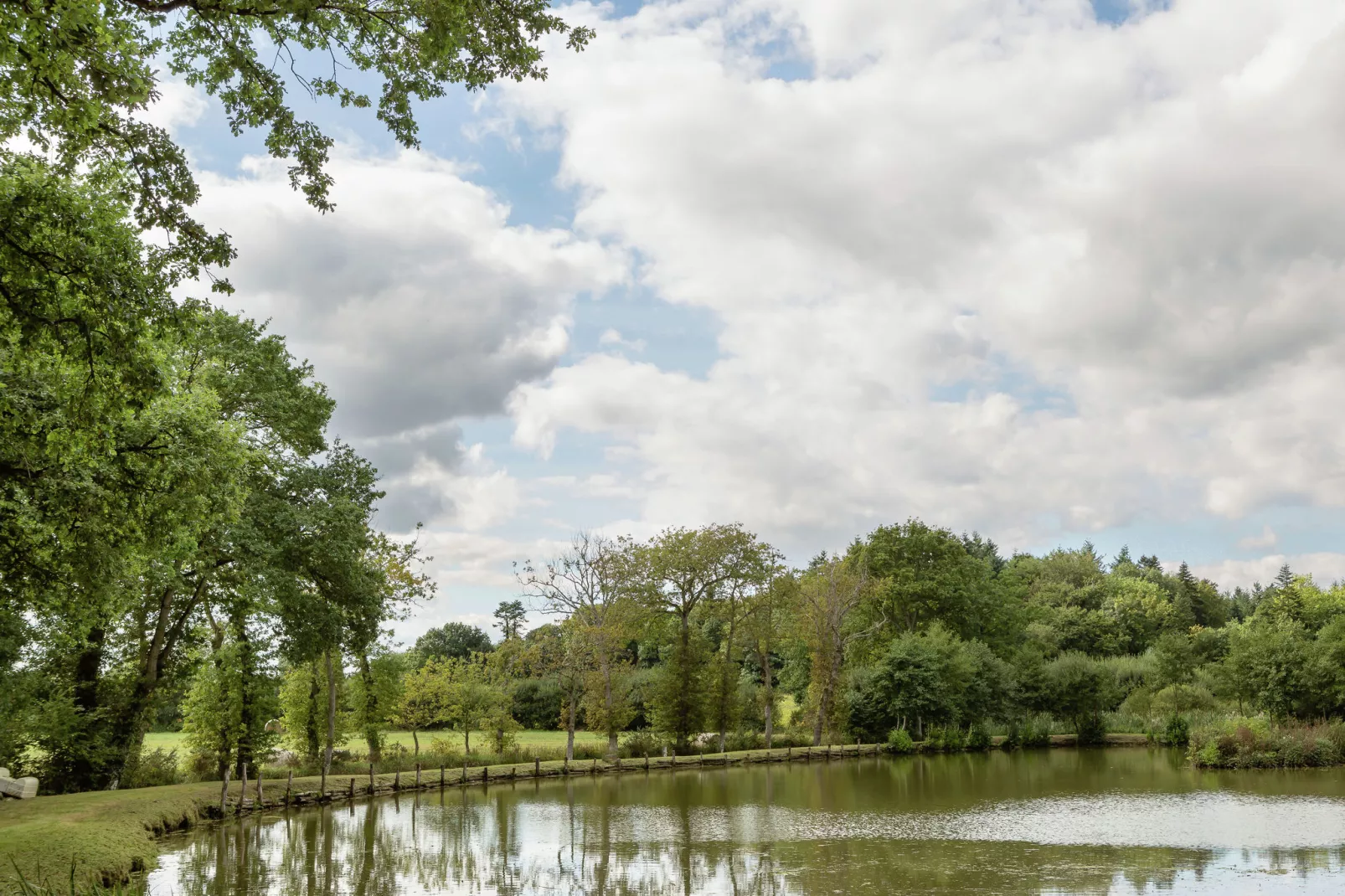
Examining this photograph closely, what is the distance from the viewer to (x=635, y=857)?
1741 centimetres

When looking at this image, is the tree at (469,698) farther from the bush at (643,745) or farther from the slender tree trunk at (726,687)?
the slender tree trunk at (726,687)

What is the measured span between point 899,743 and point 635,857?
26.7m

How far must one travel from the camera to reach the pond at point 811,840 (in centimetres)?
1477

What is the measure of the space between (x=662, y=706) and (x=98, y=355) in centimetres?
3288

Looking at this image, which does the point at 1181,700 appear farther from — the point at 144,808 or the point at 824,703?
the point at 144,808

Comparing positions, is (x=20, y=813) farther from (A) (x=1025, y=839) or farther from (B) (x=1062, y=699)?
(B) (x=1062, y=699)

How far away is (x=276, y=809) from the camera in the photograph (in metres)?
25.8

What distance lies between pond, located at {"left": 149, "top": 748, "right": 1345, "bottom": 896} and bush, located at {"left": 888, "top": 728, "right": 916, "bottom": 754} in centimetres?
1060

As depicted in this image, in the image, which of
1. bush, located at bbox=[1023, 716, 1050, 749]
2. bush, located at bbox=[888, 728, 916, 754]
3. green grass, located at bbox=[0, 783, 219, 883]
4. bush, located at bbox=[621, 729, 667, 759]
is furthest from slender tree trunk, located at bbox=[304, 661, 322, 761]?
bush, located at bbox=[1023, 716, 1050, 749]

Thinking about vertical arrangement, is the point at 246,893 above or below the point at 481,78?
below

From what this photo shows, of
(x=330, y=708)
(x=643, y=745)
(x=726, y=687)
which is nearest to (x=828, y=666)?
(x=726, y=687)

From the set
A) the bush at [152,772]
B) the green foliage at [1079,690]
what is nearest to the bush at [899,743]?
the green foliage at [1079,690]

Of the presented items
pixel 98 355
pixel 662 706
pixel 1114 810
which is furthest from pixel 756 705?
pixel 98 355

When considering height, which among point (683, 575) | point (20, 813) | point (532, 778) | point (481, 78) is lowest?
point (532, 778)
